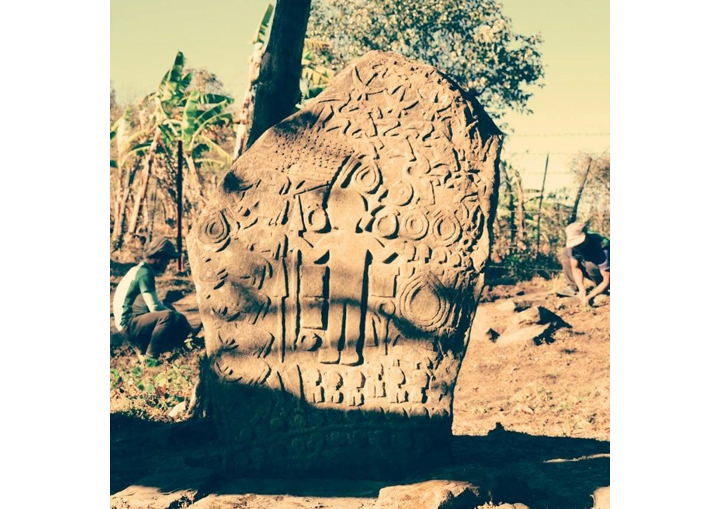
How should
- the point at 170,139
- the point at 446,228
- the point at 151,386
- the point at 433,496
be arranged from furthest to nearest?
the point at 170,139 < the point at 151,386 < the point at 446,228 < the point at 433,496

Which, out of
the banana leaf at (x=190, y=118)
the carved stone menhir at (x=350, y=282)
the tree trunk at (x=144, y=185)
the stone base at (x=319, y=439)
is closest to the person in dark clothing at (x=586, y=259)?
the carved stone menhir at (x=350, y=282)

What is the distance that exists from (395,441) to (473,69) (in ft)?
29.8

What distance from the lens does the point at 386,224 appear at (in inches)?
172

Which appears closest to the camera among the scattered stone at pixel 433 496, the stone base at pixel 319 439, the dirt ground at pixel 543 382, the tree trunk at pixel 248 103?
the scattered stone at pixel 433 496

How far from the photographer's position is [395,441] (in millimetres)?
4324

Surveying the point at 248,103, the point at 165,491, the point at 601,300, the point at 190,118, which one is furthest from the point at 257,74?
the point at 165,491

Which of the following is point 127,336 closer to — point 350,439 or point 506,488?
point 350,439

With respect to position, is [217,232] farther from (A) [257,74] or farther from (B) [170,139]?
(B) [170,139]

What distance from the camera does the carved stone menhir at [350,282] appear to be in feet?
14.3

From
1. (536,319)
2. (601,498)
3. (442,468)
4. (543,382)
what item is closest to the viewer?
(601,498)

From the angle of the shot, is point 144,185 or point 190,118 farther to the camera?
point 144,185

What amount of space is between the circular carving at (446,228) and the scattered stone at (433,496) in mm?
1284

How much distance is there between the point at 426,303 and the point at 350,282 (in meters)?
0.42

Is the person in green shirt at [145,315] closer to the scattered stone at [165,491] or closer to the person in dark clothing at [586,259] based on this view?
the scattered stone at [165,491]
